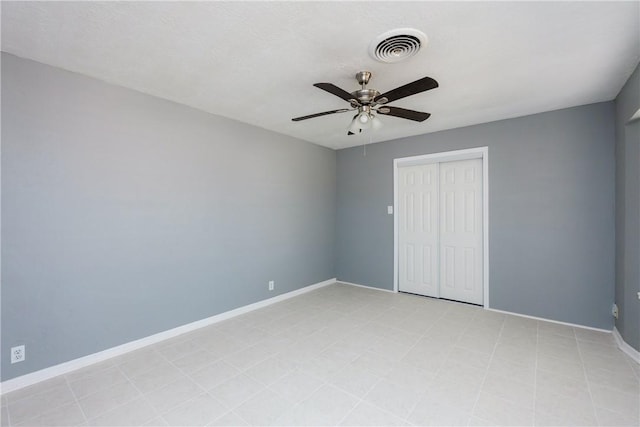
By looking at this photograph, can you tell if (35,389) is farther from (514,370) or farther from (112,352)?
(514,370)

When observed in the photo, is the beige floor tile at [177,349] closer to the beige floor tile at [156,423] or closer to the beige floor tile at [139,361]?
the beige floor tile at [139,361]

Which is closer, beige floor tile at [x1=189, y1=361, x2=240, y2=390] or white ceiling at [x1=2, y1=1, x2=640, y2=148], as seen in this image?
white ceiling at [x1=2, y1=1, x2=640, y2=148]

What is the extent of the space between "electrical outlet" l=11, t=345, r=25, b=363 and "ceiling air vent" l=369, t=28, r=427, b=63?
3.41 metres

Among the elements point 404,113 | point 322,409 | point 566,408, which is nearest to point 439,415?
point 322,409

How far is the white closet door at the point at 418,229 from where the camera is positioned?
4.32 metres

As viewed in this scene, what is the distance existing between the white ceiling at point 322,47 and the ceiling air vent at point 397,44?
0.04m

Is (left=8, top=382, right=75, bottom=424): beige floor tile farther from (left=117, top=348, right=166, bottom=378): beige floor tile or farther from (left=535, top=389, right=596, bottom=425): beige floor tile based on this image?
(left=535, top=389, right=596, bottom=425): beige floor tile

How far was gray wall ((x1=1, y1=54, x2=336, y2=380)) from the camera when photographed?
6.97 ft

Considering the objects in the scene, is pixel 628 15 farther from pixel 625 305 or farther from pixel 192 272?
pixel 192 272

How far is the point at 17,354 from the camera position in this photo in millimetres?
2092

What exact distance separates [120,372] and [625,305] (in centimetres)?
452

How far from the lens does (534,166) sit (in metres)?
3.38

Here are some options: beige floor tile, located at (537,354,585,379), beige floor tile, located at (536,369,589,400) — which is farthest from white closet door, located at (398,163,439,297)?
beige floor tile, located at (536,369,589,400)

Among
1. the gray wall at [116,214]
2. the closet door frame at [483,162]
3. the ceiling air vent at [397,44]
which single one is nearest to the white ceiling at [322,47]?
the ceiling air vent at [397,44]
